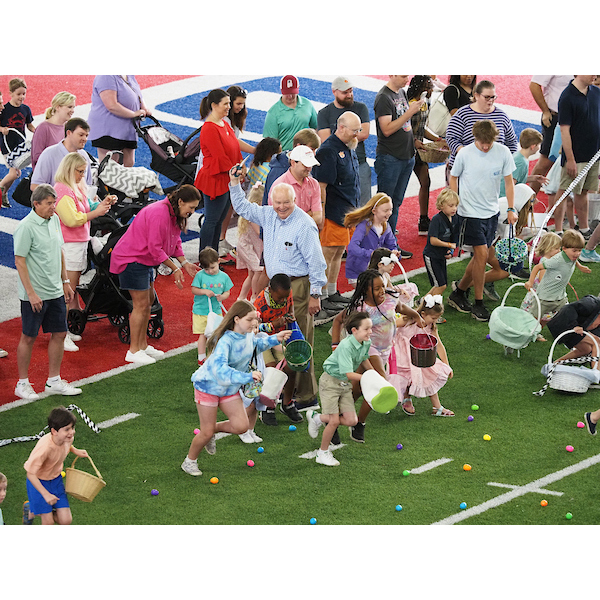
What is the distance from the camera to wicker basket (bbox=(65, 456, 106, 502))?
25.7 ft

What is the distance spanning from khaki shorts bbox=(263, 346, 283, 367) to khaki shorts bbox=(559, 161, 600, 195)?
6.07 metres

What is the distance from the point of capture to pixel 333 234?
11867 millimetres

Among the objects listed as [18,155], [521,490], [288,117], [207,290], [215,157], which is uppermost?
[288,117]

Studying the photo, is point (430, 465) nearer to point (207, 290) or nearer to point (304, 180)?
point (207, 290)

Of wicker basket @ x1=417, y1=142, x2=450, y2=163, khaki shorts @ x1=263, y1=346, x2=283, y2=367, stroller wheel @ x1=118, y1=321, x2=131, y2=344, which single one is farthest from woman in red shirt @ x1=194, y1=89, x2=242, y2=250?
khaki shorts @ x1=263, y1=346, x2=283, y2=367

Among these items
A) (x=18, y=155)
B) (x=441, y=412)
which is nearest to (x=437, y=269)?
(x=441, y=412)

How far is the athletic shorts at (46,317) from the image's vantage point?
972 centimetres

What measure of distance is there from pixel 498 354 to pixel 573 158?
3.75m

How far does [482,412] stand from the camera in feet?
32.2

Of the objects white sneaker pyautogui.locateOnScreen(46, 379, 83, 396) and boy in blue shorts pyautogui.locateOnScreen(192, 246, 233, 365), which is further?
boy in blue shorts pyautogui.locateOnScreen(192, 246, 233, 365)

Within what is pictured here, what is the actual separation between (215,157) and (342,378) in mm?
4142

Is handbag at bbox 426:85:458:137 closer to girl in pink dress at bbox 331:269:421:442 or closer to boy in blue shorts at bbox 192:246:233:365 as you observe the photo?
boy in blue shorts at bbox 192:246:233:365

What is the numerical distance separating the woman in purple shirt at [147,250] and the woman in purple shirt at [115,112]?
3713 millimetres

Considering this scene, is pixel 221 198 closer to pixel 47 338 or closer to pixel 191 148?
pixel 191 148
